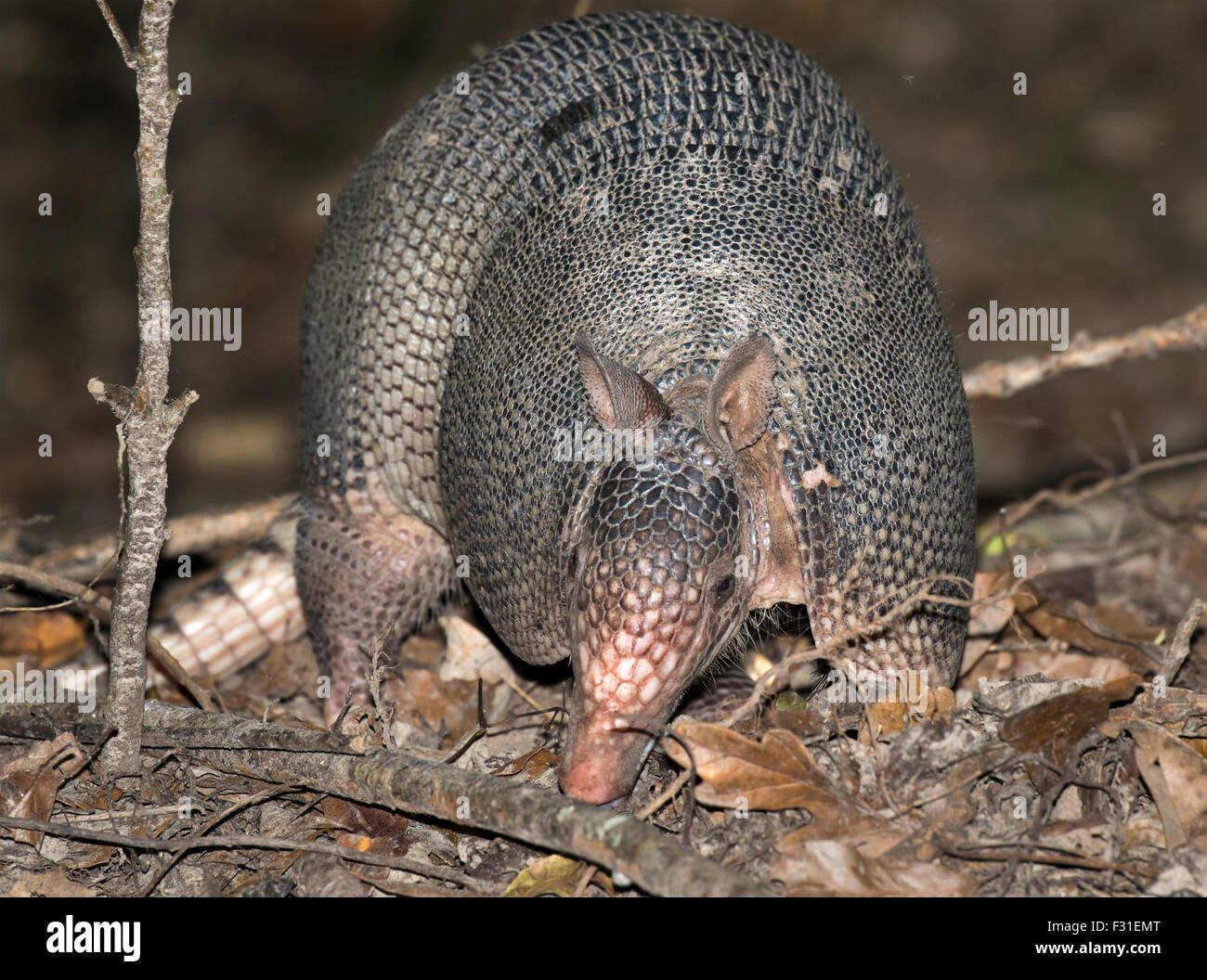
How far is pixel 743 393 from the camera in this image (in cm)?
337

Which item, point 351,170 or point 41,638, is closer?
point 41,638

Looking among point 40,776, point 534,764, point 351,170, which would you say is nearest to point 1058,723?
point 534,764

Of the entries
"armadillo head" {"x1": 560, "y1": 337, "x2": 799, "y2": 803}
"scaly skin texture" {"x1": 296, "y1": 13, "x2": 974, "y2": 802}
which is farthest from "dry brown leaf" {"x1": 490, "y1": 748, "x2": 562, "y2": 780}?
"armadillo head" {"x1": 560, "y1": 337, "x2": 799, "y2": 803}

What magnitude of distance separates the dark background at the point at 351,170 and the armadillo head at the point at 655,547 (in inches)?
250

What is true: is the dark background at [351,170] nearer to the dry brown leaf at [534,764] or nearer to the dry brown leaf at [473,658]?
the dry brown leaf at [473,658]

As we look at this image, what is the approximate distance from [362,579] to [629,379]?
7.15 feet

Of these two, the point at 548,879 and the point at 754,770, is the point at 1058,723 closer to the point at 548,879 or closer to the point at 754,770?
the point at 754,770

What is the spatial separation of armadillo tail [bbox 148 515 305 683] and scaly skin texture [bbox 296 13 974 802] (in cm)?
51

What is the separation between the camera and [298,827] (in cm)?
375

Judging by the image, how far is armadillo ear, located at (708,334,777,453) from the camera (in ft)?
10.8

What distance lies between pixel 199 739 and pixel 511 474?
123 centimetres

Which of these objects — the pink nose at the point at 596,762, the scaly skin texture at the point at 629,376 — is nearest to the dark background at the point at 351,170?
the scaly skin texture at the point at 629,376

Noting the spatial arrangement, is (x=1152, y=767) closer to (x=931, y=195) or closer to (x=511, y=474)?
(x=511, y=474)

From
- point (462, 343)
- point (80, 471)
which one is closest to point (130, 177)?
point (80, 471)
